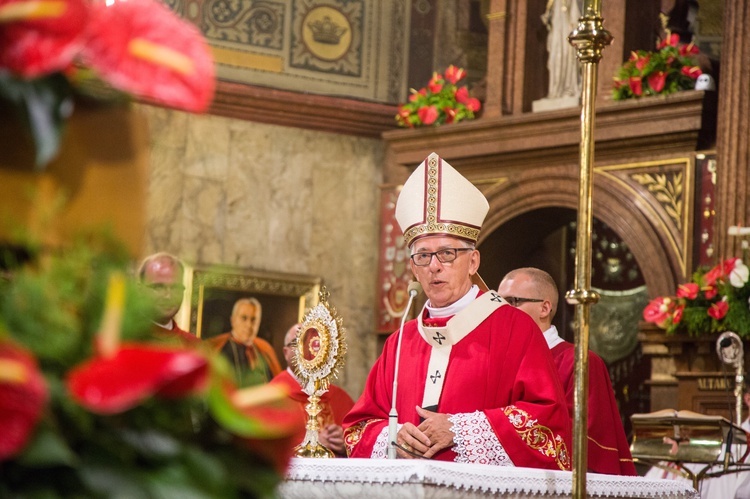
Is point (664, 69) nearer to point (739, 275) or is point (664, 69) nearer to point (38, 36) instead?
point (739, 275)

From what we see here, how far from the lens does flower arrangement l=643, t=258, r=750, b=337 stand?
7699 millimetres

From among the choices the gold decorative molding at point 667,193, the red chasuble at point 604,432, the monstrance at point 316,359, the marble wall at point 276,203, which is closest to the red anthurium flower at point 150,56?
the monstrance at point 316,359

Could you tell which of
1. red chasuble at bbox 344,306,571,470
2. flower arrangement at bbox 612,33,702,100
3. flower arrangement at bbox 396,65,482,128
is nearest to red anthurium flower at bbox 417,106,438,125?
flower arrangement at bbox 396,65,482,128

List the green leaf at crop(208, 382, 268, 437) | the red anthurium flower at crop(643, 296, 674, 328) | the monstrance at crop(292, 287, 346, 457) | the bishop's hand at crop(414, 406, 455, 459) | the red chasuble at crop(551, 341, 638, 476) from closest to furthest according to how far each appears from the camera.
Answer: the green leaf at crop(208, 382, 268, 437) < the bishop's hand at crop(414, 406, 455, 459) < the monstrance at crop(292, 287, 346, 457) < the red chasuble at crop(551, 341, 638, 476) < the red anthurium flower at crop(643, 296, 674, 328)

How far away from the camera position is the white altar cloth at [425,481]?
3.27 m

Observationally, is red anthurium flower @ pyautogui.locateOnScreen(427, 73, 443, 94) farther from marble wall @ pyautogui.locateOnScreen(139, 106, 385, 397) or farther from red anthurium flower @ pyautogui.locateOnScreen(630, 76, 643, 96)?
red anthurium flower @ pyautogui.locateOnScreen(630, 76, 643, 96)

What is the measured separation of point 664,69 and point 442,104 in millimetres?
1963

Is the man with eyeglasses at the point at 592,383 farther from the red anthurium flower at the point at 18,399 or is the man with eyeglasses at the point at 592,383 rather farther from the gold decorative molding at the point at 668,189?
the red anthurium flower at the point at 18,399

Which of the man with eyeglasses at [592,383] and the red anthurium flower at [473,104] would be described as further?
the red anthurium flower at [473,104]

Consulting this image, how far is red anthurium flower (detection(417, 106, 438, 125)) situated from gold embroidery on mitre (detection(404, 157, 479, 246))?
547cm

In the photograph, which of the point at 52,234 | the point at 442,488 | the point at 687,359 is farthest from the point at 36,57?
the point at 687,359

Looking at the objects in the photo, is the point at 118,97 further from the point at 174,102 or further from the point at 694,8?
the point at 694,8

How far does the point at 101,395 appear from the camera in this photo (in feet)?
3.47

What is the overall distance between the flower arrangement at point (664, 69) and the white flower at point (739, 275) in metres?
1.96
